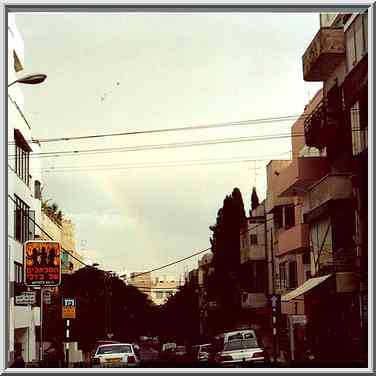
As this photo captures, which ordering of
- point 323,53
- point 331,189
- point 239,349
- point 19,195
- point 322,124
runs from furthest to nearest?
point 323,53, point 331,189, point 322,124, point 239,349, point 19,195

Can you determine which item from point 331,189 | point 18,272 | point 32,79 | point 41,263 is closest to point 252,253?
point 331,189

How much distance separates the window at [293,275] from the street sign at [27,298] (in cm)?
394

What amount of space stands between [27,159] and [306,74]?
159 inches

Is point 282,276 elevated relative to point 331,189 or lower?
lower

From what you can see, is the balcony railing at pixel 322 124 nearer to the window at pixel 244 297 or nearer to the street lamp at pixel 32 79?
the window at pixel 244 297

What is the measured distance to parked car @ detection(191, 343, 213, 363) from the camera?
15.6 meters

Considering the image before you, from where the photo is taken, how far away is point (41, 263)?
51.3 feet

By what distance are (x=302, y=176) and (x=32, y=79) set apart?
4.99 m

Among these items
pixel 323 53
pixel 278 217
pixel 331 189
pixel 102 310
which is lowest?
pixel 102 310

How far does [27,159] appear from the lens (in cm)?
1645

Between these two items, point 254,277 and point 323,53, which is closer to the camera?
point 254,277

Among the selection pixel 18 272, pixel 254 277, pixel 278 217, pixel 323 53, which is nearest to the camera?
pixel 18 272

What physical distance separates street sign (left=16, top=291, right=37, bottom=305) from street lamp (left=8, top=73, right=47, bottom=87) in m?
2.70

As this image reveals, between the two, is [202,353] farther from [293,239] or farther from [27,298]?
[293,239]
